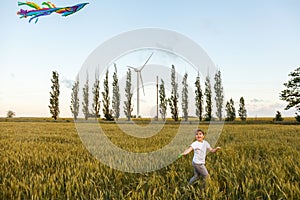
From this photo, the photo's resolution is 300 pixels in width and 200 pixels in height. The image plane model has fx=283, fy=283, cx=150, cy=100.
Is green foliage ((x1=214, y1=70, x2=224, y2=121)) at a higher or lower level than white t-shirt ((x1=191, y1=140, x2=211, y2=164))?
higher

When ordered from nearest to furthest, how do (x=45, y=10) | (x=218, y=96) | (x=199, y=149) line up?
(x=199, y=149) < (x=45, y=10) < (x=218, y=96)

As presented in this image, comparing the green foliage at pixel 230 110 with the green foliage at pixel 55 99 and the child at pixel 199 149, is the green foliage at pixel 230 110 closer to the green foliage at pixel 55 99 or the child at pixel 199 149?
the green foliage at pixel 55 99

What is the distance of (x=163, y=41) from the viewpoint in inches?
309

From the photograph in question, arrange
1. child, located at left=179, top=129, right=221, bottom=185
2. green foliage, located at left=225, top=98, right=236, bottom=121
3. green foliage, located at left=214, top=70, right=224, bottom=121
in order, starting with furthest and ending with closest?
1. green foliage, located at left=225, top=98, right=236, bottom=121
2. green foliage, located at left=214, top=70, right=224, bottom=121
3. child, located at left=179, top=129, right=221, bottom=185

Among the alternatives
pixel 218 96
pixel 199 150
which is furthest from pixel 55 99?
pixel 199 150

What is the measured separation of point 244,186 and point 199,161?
79cm

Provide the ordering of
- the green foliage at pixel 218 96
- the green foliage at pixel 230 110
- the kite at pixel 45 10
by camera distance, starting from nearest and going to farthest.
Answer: the kite at pixel 45 10, the green foliage at pixel 218 96, the green foliage at pixel 230 110

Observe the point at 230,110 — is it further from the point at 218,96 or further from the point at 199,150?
the point at 199,150

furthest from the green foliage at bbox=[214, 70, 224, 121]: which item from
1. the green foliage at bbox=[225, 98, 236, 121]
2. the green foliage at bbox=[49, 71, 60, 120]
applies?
the green foliage at bbox=[49, 71, 60, 120]

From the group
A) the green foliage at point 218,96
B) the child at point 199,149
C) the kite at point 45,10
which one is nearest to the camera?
the child at point 199,149

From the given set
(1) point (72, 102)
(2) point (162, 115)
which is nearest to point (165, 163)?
(2) point (162, 115)

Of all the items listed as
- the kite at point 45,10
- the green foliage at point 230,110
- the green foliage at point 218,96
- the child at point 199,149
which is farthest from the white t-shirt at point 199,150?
the green foliage at point 230,110

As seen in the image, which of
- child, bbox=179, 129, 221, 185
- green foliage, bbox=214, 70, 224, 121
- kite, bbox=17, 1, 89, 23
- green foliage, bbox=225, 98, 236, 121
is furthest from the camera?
green foliage, bbox=225, 98, 236, 121

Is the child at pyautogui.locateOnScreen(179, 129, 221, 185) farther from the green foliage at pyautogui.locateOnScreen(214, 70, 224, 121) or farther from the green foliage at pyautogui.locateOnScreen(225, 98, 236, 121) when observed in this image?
the green foliage at pyautogui.locateOnScreen(225, 98, 236, 121)
